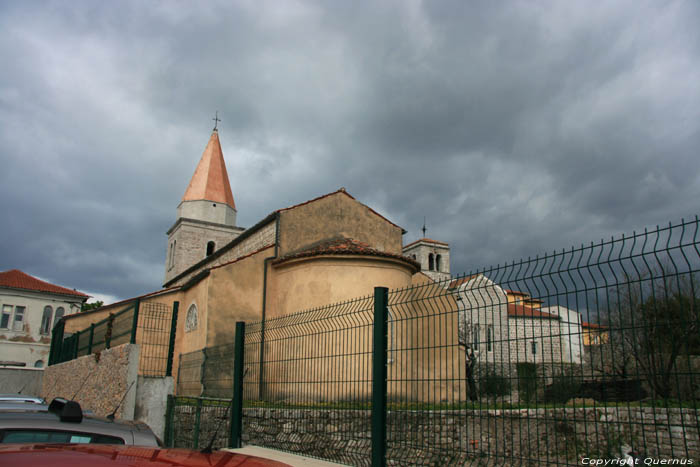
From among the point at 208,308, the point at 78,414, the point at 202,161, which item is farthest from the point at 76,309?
the point at 78,414

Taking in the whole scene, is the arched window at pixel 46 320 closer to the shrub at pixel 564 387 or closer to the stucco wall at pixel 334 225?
the stucco wall at pixel 334 225

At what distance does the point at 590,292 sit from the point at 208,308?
1533 cm

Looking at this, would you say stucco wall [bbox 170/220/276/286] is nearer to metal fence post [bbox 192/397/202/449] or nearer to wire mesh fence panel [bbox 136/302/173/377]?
wire mesh fence panel [bbox 136/302/173/377]

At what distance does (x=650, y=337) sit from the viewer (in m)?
4.19

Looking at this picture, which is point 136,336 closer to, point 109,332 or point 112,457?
point 109,332

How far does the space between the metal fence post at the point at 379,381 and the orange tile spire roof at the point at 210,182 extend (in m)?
34.3

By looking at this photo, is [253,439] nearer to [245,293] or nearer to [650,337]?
[650,337]

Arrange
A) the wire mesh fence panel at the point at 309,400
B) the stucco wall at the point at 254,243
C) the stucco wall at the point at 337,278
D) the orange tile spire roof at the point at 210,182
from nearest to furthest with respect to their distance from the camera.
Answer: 1. the wire mesh fence panel at the point at 309,400
2. the stucco wall at the point at 337,278
3. the stucco wall at the point at 254,243
4. the orange tile spire roof at the point at 210,182

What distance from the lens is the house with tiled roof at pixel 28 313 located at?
39.6 metres

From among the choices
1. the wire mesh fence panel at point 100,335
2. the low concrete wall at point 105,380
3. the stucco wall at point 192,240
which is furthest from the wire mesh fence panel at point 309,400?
the stucco wall at point 192,240

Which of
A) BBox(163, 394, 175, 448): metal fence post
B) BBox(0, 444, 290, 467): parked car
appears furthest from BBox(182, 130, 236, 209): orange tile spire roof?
BBox(0, 444, 290, 467): parked car

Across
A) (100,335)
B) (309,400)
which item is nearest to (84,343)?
(100,335)

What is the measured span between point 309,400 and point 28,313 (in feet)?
132

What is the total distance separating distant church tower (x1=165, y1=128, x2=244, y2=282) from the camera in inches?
1486
